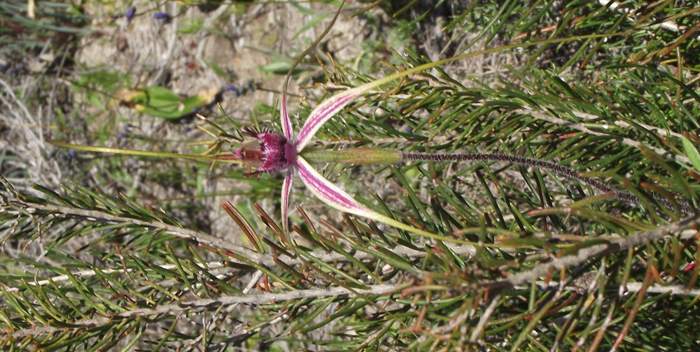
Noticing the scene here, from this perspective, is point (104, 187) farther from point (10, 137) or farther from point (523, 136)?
point (523, 136)

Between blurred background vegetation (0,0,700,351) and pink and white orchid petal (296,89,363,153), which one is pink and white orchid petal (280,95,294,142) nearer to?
pink and white orchid petal (296,89,363,153)

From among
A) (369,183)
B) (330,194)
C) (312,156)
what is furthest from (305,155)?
(369,183)

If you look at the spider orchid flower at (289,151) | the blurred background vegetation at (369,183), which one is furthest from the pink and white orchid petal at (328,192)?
the blurred background vegetation at (369,183)

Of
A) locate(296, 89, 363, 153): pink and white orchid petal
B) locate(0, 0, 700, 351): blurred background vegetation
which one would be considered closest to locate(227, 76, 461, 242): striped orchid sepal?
locate(296, 89, 363, 153): pink and white orchid petal

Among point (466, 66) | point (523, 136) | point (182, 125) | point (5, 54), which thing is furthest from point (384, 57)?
point (5, 54)

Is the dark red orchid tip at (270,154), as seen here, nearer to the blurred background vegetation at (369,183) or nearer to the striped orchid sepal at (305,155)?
the striped orchid sepal at (305,155)
